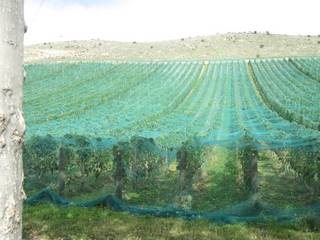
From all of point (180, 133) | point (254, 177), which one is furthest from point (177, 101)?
point (254, 177)

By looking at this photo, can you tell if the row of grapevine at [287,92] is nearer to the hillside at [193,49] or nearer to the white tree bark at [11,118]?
the white tree bark at [11,118]

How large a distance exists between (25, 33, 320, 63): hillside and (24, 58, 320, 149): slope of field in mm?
24238

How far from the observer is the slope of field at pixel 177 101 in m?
27.0

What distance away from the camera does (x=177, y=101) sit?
4625cm

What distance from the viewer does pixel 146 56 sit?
9906 cm

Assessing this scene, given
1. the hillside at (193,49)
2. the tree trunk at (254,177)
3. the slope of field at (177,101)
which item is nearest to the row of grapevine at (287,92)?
the slope of field at (177,101)

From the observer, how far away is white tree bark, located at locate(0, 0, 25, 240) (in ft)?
10.9

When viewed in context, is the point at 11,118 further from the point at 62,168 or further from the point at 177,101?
the point at 177,101

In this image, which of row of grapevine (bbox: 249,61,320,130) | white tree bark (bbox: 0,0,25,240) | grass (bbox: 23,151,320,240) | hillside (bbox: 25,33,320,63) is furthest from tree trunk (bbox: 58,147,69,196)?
hillside (bbox: 25,33,320,63)

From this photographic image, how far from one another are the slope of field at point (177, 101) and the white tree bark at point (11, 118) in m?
11.2

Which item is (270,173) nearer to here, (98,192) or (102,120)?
(98,192)

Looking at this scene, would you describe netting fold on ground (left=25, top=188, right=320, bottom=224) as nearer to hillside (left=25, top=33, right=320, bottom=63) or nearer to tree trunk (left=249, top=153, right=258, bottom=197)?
tree trunk (left=249, top=153, right=258, bottom=197)

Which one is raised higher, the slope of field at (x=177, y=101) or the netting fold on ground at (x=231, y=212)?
the netting fold on ground at (x=231, y=212)

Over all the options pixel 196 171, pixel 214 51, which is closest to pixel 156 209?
pixel 196 171
